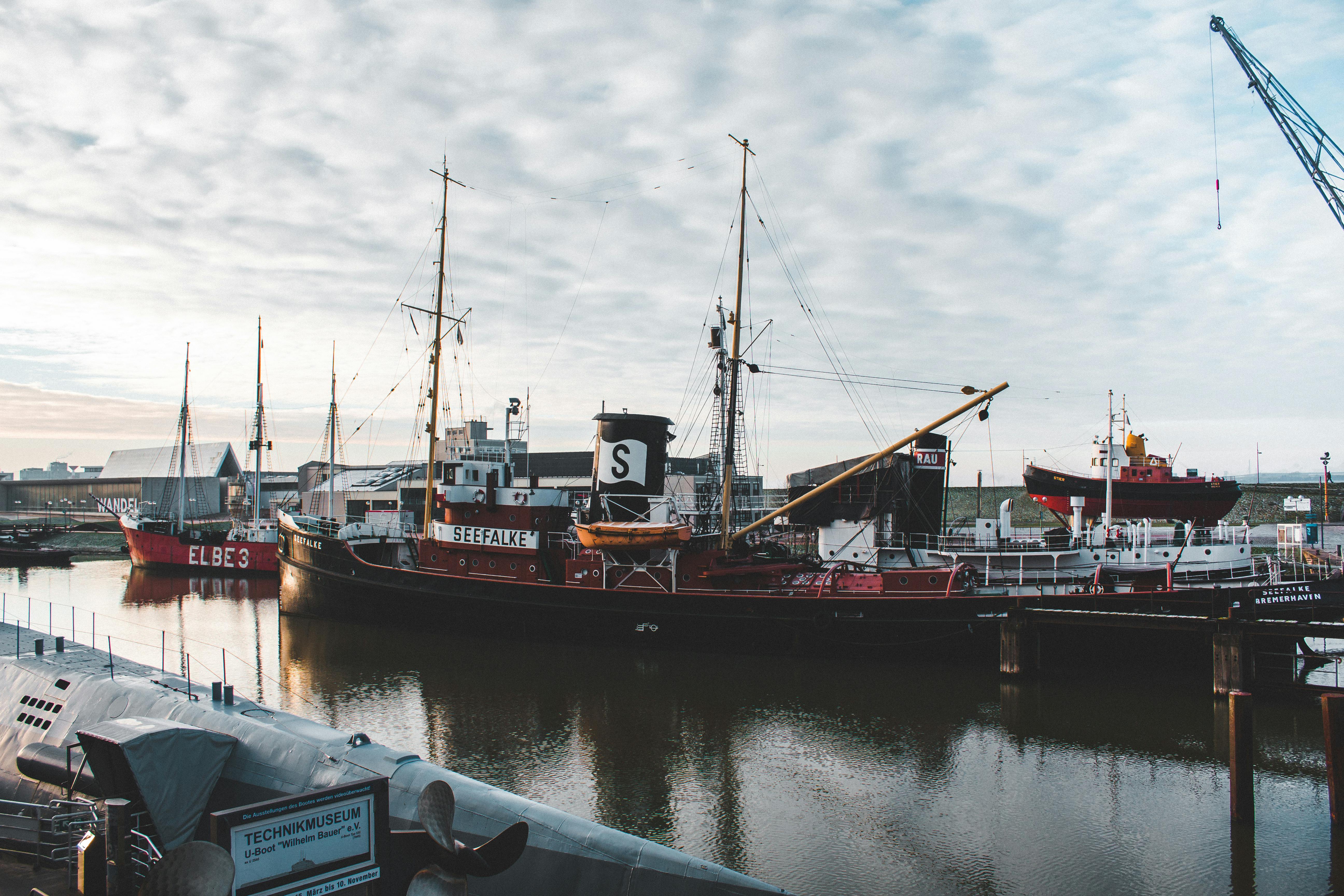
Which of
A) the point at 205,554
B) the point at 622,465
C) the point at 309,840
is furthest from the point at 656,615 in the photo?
the point at 205,554

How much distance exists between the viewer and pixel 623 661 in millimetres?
21797

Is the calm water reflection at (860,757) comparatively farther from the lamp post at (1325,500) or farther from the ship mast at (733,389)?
the lamp post at (1325,500)

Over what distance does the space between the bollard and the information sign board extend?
181 cm

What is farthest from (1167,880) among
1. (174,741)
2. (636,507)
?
(636,507)

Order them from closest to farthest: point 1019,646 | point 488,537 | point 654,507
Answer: point 1019,646 < point 654,507 < point 488,537

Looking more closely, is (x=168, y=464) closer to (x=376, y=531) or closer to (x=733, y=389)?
(x=376, y=531)

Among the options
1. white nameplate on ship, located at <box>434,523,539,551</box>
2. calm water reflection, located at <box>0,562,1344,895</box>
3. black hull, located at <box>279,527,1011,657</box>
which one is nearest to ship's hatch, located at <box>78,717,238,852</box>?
calm water reflection, located at <box>0,562,1344,895</box>

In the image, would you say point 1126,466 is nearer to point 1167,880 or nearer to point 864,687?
point 864,687

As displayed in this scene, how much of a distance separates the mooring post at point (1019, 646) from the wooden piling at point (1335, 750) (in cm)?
794

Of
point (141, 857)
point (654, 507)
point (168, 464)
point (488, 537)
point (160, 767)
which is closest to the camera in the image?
point (141, 857)

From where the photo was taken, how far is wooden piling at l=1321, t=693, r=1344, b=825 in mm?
11086

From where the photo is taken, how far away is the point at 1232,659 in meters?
17.0

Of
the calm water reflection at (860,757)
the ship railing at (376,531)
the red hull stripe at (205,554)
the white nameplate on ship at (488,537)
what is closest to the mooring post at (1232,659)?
the calm water reflection at (860,757)

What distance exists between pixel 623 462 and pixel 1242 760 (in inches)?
669
